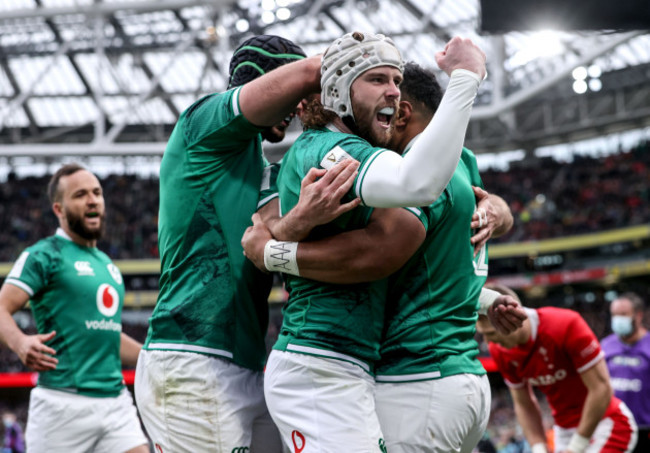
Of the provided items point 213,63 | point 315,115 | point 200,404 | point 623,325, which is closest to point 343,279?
point 315,115

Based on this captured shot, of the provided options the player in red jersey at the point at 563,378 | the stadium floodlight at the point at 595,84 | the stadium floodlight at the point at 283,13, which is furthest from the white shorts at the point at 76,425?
the stadium floodlight at the point at 595,84

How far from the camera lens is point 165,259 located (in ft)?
11.4

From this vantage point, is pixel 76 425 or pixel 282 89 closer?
pixel 282 89

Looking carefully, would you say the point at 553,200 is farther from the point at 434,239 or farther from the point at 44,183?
the point at 434,239

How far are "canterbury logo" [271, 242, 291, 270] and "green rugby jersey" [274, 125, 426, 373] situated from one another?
108 mm

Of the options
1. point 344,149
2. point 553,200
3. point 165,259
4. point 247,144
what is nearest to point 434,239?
point 344,149

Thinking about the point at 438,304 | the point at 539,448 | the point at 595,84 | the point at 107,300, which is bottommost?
the point at 539,448

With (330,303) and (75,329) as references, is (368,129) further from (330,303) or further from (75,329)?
(75,329)

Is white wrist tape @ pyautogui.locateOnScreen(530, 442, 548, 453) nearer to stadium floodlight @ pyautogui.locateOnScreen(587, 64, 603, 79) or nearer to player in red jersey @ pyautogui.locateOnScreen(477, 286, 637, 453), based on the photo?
player in red jersey @ pyautogui.locateOnScreen(477, 286, 637, 453)

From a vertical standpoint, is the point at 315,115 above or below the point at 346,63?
below

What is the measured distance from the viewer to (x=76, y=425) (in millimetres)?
5176

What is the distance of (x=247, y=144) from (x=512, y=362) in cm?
354

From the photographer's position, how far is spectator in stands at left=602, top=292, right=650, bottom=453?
7.93m

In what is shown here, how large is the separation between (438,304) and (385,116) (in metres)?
0.76
